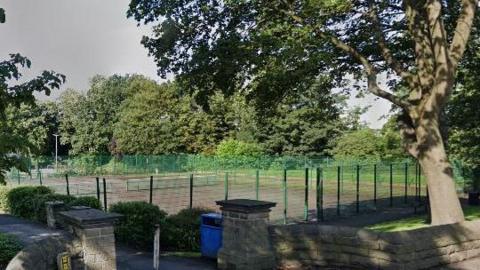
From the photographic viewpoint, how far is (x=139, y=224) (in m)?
→ 14.2

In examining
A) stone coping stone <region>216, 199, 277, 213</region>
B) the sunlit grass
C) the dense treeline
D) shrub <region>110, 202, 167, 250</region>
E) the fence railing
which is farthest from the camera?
the dense treeline

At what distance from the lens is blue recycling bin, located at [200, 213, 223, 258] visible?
1159cm

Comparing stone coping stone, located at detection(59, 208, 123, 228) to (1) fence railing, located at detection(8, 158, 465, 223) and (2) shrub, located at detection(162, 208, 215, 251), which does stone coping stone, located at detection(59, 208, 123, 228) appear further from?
(1) fence railing, located at detection(8, 158, 465, 223)

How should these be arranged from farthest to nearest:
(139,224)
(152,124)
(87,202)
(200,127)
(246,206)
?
(200,127) < (152,124) < (87,202) < (139,224) < (246,206)

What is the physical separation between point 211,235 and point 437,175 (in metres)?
6.45

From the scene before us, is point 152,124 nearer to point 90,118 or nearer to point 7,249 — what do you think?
point 90,118

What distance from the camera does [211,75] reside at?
16578 mm

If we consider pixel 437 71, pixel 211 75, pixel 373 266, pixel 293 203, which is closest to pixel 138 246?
pixel 211 75

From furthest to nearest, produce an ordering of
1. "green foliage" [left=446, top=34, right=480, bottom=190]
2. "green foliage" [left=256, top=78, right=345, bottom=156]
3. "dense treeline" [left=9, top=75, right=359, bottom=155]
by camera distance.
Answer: "dense treeline" [left=9, top=75, right=359, bottom=155] → "green foliage" [left=256, top=78, right=345, bottom=156] → "green foliage" [left=446, top=34, right=480, bottom=190]

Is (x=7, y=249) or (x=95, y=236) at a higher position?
(x=95, y=236)

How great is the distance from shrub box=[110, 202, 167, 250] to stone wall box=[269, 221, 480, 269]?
4534 mm

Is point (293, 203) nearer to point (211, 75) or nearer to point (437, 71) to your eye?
point (211, 75)

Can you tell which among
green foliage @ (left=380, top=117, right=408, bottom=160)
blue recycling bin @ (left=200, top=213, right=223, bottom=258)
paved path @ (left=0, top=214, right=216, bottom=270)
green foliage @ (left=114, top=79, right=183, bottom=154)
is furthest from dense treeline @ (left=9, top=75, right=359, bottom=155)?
blue recycling bin @ (left=200, top=213, right=223, bottom=258)

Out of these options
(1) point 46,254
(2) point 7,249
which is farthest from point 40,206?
(1) point 46,254
